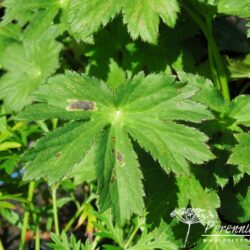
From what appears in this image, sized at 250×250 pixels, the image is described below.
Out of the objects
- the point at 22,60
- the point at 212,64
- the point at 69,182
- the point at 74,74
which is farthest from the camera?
the point at 22,60

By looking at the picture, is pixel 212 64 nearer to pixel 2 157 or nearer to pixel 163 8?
pixel 163 8

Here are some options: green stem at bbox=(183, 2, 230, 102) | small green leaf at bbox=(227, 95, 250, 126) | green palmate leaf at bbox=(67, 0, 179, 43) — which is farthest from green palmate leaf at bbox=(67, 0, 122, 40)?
small green leaf at bbox=(227, 95, 250, 126)

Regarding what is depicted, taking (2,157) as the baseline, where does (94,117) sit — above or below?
above

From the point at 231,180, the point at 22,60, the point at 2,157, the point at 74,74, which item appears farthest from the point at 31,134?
the point at 231,180

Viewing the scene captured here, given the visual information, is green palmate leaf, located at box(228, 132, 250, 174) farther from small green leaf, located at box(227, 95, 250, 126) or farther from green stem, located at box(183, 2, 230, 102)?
green stem, located at box(183, 2, 230, 102)

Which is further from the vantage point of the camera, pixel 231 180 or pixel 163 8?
pixel 231 180

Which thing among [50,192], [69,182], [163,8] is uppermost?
[163,8]

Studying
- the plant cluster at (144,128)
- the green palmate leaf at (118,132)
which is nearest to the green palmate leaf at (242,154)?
the plant cluster at (144,128)

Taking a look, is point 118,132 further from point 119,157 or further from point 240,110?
point 240,110
